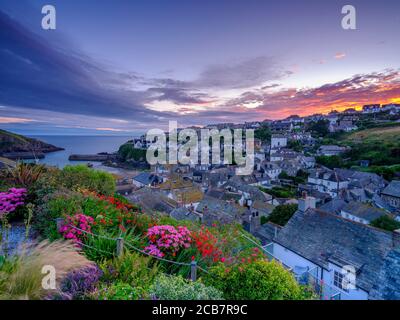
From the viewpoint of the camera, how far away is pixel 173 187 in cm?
3784

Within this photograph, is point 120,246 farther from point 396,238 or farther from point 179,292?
point 396,238

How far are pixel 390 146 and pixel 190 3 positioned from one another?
2726 inches

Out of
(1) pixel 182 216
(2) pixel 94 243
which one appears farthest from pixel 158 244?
(1) pixel 182 216

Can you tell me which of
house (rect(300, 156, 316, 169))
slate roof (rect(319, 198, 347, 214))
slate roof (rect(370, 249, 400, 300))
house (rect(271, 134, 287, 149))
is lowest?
slate roof (rect(319, 198, 347, 214))

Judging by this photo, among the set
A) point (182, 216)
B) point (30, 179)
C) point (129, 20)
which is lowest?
point (182, 216)

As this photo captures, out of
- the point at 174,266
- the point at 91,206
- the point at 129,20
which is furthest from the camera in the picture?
the point at 129,20

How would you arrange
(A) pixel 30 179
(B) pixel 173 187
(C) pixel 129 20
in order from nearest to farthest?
(A) pixel 30 179, (C) pixel 129 20, (B) pixel 173 187

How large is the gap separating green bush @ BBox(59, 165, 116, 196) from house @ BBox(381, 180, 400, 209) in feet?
141

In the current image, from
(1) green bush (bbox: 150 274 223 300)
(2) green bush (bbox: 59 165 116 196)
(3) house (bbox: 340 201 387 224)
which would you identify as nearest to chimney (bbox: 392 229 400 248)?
(1) green bush (bbox: 150 274 223 300)

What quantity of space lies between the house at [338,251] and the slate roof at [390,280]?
2 centimetres

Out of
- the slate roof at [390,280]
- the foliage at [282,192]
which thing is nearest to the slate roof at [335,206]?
the foliage at [282,192]

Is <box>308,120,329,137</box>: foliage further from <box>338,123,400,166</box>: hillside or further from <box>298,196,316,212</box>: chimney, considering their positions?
<box>298,196,316,212</box>: chimney

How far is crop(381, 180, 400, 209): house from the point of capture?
1398 inches
